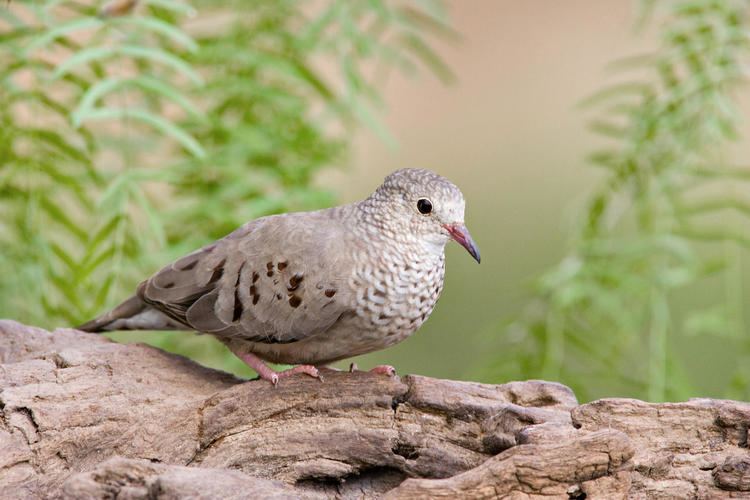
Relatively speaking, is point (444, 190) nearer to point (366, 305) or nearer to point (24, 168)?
point (366, 305)

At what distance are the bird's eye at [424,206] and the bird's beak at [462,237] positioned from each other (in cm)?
6

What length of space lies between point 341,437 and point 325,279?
394 millimetres

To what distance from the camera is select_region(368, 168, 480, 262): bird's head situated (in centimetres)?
244

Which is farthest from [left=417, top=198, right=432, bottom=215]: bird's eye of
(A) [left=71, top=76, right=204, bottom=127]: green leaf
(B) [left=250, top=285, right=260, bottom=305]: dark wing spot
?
(A) [left=71, top=76, right=204, bottom=127]: green leaf

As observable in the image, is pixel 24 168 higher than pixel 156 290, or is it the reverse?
pixel 24 168

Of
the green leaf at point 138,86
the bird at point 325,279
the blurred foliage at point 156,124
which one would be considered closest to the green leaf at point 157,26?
the blurred foliage at point 156,124

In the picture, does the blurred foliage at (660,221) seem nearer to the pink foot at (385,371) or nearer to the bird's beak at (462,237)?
the bird's beak at (462,237)

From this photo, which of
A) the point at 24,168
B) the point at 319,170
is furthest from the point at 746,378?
the point at 24,168

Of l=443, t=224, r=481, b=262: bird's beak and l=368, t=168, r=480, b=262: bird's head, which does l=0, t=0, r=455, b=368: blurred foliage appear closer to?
l=368, t=168, r=480, b=262: bird's head

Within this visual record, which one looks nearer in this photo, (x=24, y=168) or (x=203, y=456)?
(x=203, y=456)

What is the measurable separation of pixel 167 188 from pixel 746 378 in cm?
193

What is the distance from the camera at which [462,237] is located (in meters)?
2.43

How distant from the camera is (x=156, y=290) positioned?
103 inches

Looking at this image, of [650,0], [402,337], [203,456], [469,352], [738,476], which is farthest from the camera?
[469,352]
